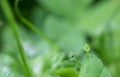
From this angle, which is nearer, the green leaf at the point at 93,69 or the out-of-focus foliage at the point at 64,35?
the green leaf at the point at 93,69

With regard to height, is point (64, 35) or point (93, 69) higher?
point (64, 35)

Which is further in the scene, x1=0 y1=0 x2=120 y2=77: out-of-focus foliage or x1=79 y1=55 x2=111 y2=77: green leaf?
x1=0 y1=0 x2=120 y2=77: out-of-focus foliage

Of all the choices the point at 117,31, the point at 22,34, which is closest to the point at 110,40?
the point at 117,31

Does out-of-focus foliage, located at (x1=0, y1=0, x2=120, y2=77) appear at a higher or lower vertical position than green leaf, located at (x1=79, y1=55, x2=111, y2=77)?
higher

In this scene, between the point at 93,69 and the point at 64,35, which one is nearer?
the point at 93,69

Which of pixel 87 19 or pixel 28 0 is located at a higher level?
pixel 28 0

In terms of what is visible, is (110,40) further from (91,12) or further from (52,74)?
(52,74)

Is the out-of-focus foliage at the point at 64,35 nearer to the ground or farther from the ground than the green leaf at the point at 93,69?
farther from the ground

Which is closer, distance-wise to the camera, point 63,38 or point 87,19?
point 63,38
